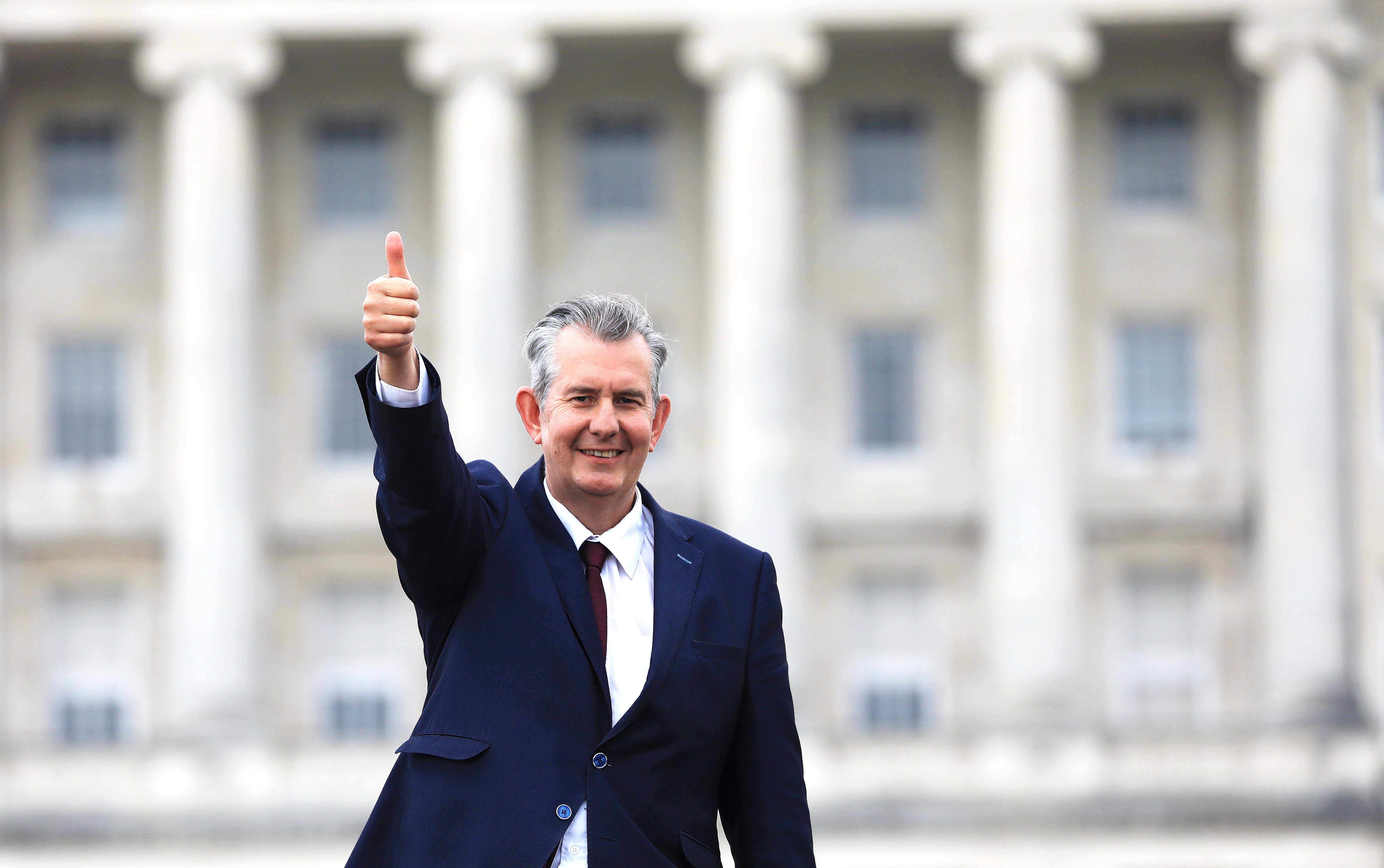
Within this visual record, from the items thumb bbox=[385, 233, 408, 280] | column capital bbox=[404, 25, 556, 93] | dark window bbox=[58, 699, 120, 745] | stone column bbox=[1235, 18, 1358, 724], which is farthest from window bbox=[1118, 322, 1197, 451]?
thumb bbox=[385, 233, 408, 280]

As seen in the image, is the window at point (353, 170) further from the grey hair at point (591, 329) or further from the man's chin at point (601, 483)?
the man's chin at point (601, 483)

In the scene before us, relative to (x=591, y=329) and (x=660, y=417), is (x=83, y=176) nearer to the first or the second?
(x=660, y=417)

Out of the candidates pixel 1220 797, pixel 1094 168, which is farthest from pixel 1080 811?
pixel 1094 168

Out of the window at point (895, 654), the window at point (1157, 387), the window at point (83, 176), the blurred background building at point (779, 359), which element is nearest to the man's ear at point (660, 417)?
the blurred background building at point (779, 359)

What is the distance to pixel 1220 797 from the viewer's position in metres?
34.2

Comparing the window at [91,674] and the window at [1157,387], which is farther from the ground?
the window at [1157,387]

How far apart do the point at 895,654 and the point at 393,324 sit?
3594 centimetres

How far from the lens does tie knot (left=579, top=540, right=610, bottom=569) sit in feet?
17.3

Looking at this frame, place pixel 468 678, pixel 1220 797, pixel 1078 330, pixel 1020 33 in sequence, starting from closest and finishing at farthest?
pixel 468 678
pixel 1220 797
pixel 1020 33
pixel 1078 330

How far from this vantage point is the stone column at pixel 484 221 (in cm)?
3722

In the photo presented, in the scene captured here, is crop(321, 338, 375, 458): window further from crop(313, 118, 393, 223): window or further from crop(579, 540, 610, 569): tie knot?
crop(579, 540, 610, 569): tie knot

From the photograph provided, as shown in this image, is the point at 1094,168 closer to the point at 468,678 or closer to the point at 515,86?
the point at 515,86

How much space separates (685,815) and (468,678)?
0.64 m

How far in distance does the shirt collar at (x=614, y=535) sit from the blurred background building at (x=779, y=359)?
98.1 ft
